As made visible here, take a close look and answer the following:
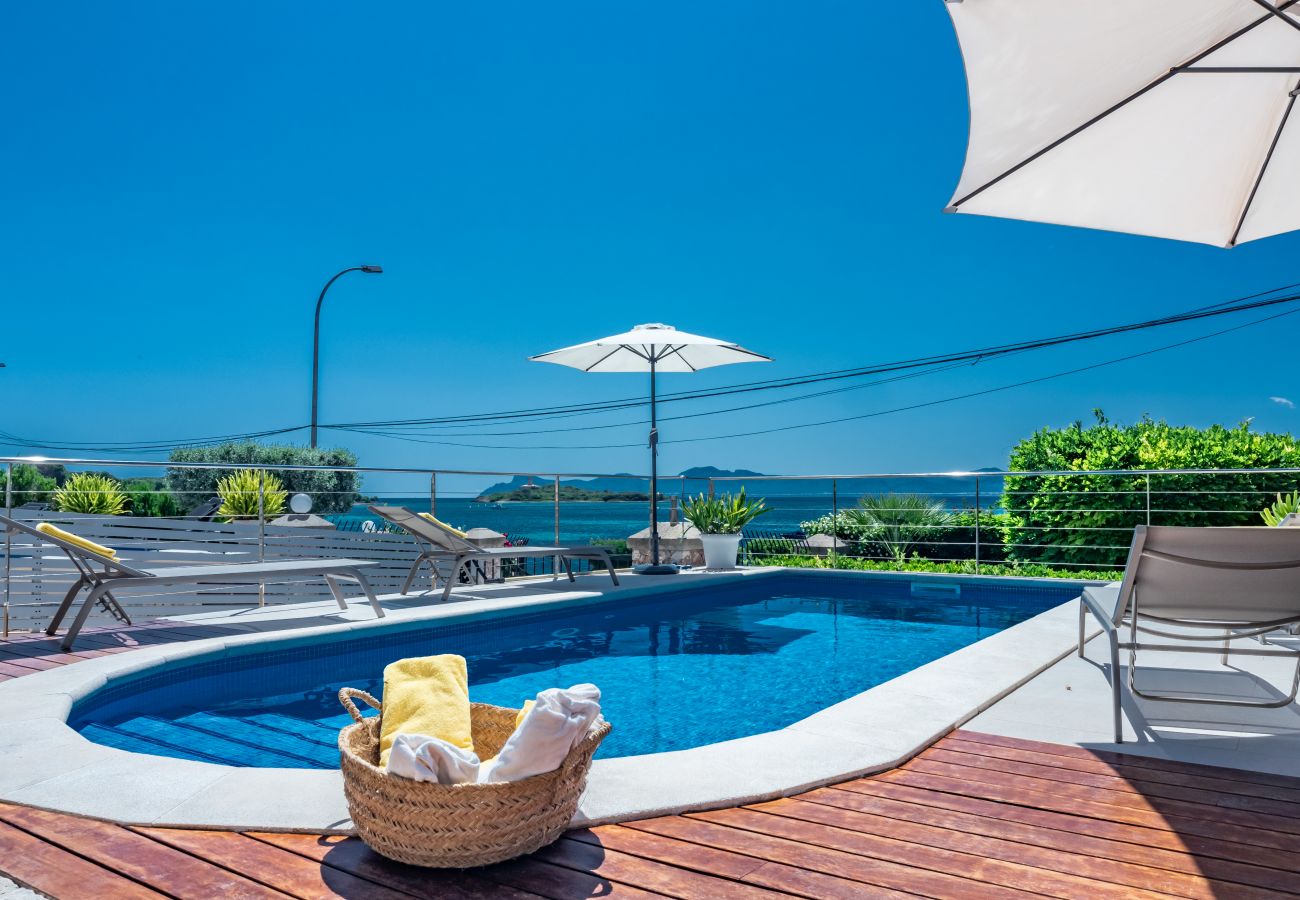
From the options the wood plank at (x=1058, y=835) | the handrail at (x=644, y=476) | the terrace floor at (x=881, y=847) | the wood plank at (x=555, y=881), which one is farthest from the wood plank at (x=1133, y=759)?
the handrail at (x=644, y=476)

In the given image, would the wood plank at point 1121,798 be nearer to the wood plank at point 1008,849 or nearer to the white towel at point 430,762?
the wood plank at point 1008,849

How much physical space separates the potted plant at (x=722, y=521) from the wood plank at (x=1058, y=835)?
610 cm

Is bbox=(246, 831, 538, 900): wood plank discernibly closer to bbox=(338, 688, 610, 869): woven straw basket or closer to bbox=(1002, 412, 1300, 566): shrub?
bbox=(338, 688, 610, 869): woven straw basket

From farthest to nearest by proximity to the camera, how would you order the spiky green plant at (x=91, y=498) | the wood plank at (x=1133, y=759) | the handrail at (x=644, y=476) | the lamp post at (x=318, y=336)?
the lamp post at (x=318, y=336), the spiky green plant at (x=91, y=498), the handrail at (x=644, y=476), the wood plank at (x=1133, y=759)

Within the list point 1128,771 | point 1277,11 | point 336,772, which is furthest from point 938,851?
point 1277,11

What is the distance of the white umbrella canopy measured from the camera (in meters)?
8.21

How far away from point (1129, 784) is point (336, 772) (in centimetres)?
212

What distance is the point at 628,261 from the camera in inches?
1425

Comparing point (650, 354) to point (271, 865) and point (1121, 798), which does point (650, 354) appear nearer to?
point (1121, 798)

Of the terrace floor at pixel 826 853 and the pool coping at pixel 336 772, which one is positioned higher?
the pool coping at pixel 336 772

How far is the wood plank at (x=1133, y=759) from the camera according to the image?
7.77 feet

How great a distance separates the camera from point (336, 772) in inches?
92.3

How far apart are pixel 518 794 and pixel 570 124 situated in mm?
27079

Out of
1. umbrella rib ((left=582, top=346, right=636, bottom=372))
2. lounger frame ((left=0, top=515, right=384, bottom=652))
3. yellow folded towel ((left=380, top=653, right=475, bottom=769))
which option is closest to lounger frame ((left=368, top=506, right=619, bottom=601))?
lounger frame ((left=0, top=515, right=384, bottom=652))
